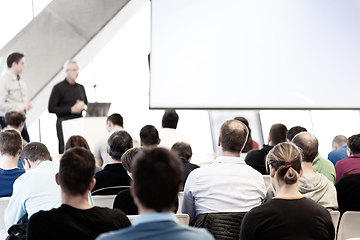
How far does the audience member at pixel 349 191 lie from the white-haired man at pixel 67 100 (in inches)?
154

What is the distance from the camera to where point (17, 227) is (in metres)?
2.31

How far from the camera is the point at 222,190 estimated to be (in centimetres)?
247

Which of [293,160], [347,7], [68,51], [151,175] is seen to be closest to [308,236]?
[293,160]

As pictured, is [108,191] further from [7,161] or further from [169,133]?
[169,133]

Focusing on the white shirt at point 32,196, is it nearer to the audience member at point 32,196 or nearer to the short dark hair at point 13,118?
the audience member at point 32,196

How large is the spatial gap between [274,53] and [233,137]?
8.90ft

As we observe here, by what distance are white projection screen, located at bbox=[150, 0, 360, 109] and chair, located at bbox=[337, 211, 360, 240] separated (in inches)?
104

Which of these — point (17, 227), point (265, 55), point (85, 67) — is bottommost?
point (17, 227)

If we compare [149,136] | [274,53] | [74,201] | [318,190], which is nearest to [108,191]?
[149,136]

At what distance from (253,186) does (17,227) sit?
4.56 ft

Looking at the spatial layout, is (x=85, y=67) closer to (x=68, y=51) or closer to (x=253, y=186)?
(x=68, y=51)

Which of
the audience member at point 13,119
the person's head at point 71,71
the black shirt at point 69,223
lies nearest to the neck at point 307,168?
the black shirt at point 69,223

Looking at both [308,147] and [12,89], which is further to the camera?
[12,89]

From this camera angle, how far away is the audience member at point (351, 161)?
11.1 feet
